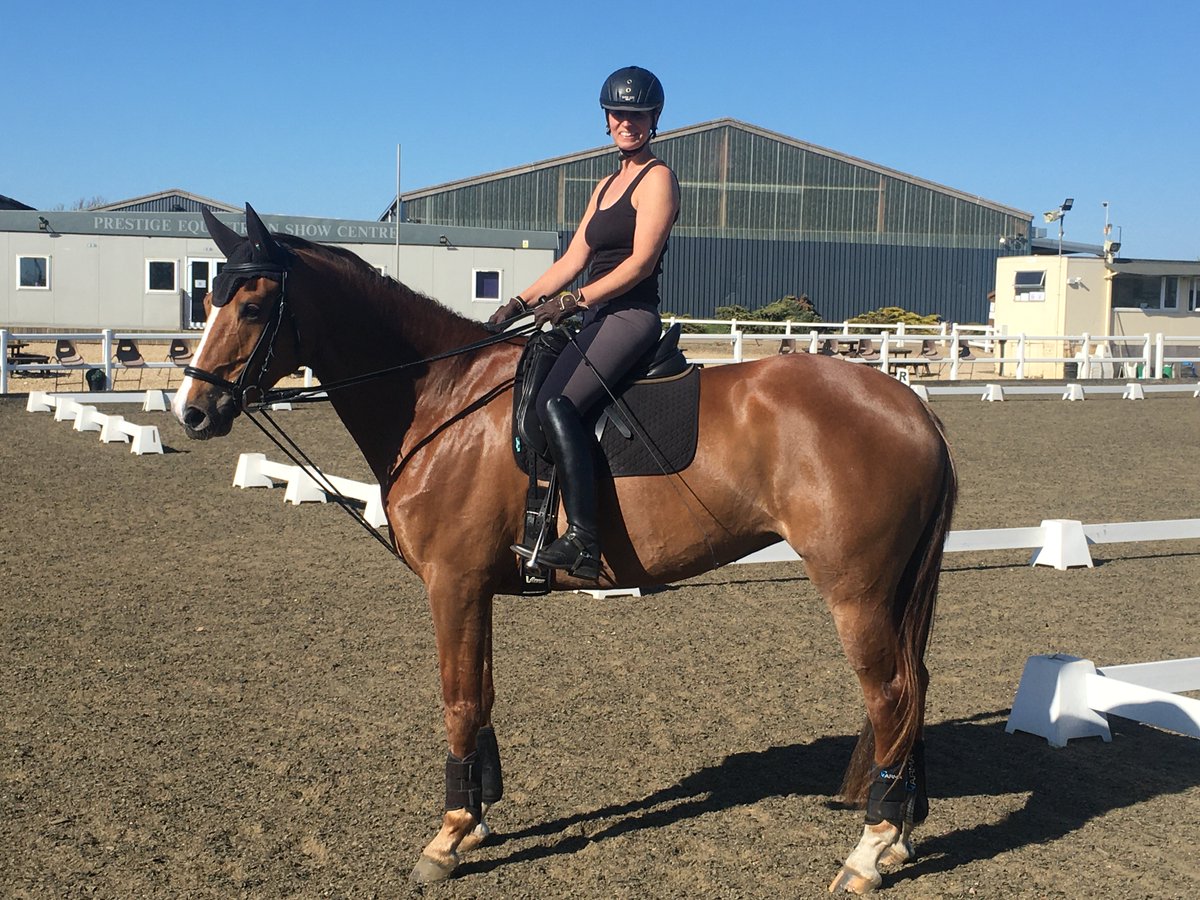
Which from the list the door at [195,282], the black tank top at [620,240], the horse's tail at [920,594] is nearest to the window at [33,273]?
the door at [195,282]

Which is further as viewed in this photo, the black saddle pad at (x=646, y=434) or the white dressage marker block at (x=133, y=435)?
the white dressage marker block at (x=133, y=435)

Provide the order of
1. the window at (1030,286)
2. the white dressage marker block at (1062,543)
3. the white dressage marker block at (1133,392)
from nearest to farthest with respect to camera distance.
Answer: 1. the white dressage marker block at (1062,543)
2. the white dressage marker block at (1133,392)
3. the window at (1030,286)

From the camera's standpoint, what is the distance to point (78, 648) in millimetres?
6859

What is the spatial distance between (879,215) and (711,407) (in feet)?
176

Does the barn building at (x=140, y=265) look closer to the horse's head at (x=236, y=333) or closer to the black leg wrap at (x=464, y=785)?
the horse's head at (x=236, y=333)

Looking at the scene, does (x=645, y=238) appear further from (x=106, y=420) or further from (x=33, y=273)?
(x=33, y=273)

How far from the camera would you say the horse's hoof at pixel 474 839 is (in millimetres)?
4336

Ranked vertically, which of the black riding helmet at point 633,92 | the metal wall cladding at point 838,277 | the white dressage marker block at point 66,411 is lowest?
the white dressage marker block at point 66,411

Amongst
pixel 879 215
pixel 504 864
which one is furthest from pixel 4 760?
pixel 879 215

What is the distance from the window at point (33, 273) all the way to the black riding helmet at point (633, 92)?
36692 mm

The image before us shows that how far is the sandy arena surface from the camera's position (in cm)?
420

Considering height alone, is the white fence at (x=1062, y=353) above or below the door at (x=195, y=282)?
below

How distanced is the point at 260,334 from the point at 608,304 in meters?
1.37

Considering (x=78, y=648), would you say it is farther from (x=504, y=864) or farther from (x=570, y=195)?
(x=570, y=195)
